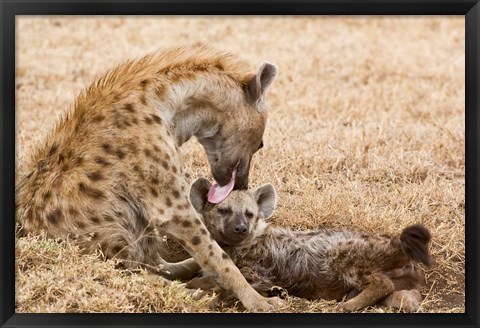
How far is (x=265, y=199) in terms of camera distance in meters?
5.34

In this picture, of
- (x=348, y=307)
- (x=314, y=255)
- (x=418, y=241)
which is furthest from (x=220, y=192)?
(x=418, y=241)

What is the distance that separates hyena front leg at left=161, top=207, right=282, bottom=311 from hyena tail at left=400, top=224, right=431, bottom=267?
626 mm

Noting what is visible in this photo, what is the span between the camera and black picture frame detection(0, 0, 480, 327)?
14.0 ft

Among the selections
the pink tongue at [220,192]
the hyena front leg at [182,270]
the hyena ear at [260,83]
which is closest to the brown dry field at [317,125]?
the hyena front leg at [182,270]

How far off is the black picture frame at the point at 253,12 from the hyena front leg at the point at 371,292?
34cm

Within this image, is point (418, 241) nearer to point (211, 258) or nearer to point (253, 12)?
point (211, 258)

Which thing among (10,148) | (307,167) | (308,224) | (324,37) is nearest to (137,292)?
(10,148)

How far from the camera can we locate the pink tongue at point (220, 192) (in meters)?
5.18

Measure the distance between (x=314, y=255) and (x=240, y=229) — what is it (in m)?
0.38

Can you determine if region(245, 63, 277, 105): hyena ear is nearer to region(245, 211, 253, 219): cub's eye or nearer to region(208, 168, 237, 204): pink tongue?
region(208, 168, 237, 204): pink tongue

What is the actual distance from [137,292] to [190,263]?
677 millimetres

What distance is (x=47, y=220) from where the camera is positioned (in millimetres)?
4723

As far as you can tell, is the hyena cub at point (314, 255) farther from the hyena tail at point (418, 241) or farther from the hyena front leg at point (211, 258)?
the hyena front leg at point (211, 258)

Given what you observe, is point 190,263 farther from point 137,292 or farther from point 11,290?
point 11,290
